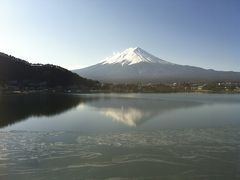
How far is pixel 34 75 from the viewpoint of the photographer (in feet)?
139

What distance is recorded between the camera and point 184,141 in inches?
348

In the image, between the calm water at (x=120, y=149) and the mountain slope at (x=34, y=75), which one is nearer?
the calm water at (x=120, y=149)

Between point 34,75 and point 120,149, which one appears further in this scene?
point 34,75

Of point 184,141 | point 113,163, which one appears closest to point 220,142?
point 184,141

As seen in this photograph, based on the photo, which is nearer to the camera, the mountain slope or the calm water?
the calm water

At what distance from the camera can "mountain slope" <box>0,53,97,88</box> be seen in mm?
39375

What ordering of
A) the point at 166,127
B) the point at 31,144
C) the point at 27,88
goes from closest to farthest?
the point at 31,144 < the point at 166,127 < the point at 27,88

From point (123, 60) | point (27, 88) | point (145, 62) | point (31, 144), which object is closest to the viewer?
point (31, 144)

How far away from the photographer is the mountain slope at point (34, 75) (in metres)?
39.4

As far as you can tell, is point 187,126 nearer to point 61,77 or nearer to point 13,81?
point 13,81

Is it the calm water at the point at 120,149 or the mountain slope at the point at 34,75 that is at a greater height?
the mountain slope at the point at 34,75

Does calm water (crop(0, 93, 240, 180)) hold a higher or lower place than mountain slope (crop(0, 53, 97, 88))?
lower

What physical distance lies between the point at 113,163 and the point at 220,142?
2.93 meters

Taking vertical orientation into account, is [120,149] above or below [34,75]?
below
